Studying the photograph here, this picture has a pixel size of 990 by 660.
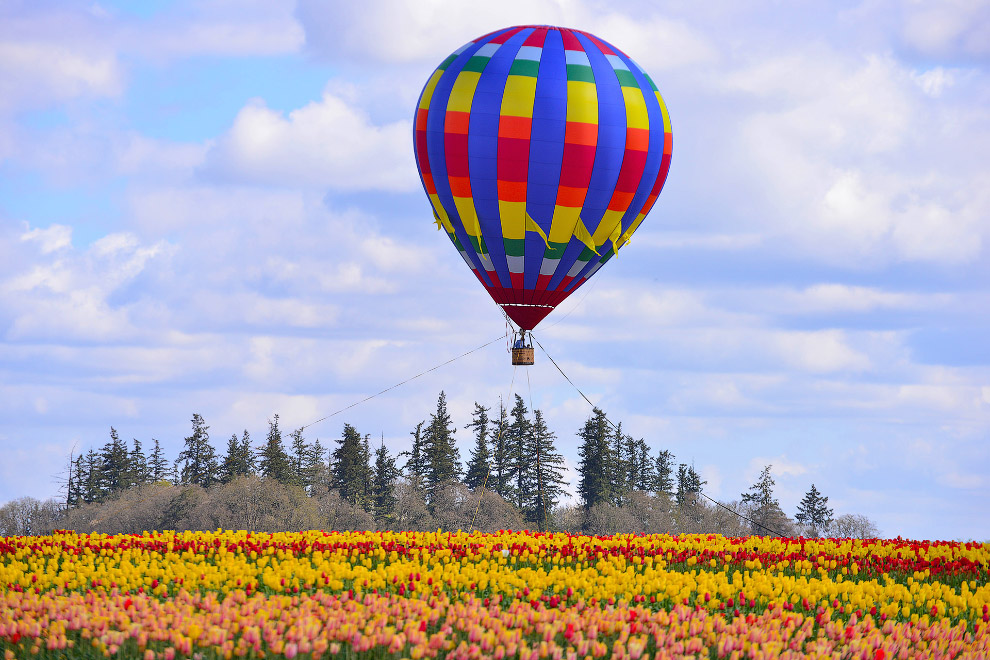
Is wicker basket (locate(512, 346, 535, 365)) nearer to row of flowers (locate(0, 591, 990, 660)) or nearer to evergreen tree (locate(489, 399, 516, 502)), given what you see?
row of flowers (locate(0, 591, 990, 660))

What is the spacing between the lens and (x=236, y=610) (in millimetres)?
13867

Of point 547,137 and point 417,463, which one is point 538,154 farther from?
point 417,463

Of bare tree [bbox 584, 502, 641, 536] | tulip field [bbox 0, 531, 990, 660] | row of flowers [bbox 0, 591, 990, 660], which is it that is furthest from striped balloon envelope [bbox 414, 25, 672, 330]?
bare tree [bbox 584, 502, 641, 536]

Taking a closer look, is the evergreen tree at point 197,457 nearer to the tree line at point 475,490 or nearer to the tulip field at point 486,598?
the tree line at point 475,490

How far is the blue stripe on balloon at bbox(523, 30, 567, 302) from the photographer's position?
3145cm

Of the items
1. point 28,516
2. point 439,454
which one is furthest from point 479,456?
point 28,516

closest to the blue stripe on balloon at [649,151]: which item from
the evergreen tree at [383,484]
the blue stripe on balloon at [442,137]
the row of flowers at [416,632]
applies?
the blue stripe on balloon at [442,137]

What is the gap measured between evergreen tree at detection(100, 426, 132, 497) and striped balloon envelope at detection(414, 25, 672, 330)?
74.6 metres

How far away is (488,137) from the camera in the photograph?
3167cm

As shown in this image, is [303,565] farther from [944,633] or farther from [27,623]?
[944,633]

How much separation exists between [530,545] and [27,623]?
1141cm

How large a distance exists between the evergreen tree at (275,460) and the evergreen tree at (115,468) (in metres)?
17.8

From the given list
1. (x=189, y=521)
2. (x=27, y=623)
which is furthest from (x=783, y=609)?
(x=189, y=521)

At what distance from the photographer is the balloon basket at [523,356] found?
3444 cm
